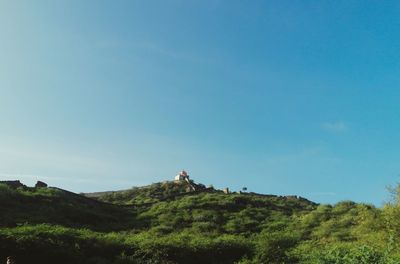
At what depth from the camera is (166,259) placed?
28250mm

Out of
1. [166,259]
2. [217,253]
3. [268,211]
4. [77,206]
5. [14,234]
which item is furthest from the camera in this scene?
[268,211]

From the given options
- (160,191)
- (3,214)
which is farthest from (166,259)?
(160,191)

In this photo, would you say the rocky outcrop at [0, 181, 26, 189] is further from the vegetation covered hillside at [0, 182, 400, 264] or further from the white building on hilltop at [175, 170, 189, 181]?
Result: the white building on hilltop at [175, 170, 189, 181]

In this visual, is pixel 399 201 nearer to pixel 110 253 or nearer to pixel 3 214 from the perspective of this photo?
pixel 110 253

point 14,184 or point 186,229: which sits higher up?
point 14,184

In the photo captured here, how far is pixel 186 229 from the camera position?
157ft

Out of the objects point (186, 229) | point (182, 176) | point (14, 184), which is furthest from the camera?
point (182, 176)

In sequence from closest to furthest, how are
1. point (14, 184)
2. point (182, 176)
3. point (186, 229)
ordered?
point (186, 229) < point (14, 184) < point (182, 176)

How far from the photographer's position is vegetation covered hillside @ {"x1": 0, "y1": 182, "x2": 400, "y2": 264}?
25.9m

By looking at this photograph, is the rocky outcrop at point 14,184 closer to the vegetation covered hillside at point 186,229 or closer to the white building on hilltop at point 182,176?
the vegetation covered hillside at point 186,229

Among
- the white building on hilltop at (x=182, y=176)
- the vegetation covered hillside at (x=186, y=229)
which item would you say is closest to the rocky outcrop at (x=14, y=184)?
the vegetation covered hillside at (x=186, y=229)

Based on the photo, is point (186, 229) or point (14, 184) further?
point (14, 184)

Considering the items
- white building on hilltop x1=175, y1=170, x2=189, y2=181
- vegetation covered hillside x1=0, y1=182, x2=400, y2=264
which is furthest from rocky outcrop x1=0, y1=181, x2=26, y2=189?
white building on hilltop x1=175, y1=170, x2=189, y2=181

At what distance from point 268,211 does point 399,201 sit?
26.5 m
